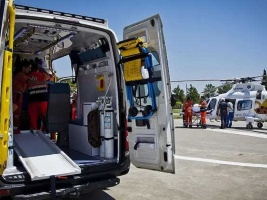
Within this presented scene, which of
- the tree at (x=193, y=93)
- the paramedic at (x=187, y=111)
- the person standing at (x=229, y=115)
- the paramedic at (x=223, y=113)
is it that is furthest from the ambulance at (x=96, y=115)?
the tree at (x=193, y=93)

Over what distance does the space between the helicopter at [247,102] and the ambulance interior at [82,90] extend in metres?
12.1

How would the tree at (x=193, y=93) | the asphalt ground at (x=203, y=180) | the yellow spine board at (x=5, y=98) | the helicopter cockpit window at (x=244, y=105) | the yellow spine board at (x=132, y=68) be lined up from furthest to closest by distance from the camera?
the tree at (x=193, y=93) < the helicopter cockpit window at (x=244, y=105) < the asphalt ground at (x=203, y=180) < the yellow spine board at (x=132, y=68) < the yellow spine board at (x=5, y=98)

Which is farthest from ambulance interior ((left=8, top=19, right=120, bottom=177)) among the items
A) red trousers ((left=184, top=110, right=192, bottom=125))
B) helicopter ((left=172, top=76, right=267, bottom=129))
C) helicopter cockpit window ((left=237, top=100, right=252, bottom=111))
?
helicopter cockpit window ((left=237, top=100, right=252, bottom=111))

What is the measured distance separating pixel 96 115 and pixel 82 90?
1471 millimetres

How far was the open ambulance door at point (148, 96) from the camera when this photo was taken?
409 cm

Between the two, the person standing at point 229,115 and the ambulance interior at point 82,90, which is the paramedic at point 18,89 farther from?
the person standing at point 229,115

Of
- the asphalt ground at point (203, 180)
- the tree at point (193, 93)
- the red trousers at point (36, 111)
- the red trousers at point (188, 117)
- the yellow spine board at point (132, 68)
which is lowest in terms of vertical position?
the asphalt ground at point (203, 180)

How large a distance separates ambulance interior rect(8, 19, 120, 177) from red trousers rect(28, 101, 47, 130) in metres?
0.49

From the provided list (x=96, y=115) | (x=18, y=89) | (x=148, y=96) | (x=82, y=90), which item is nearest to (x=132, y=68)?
(x=148, y=96)

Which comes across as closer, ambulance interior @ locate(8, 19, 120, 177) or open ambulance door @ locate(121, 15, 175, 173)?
open ambulance door @ locate(121, 15, 175, 173)

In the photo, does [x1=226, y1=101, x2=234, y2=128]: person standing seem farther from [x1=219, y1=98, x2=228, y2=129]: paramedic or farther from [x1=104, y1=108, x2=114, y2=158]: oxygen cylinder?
[x1=104, y1=108, x2=114, y2=158]: oxygen cylinder

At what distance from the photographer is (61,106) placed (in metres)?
5.57

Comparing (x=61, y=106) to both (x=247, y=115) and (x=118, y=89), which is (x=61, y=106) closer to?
(x=118, y=89)

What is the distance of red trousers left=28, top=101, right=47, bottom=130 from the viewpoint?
5.89m
